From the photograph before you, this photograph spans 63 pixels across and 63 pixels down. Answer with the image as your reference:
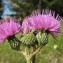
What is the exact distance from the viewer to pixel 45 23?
2.21 m

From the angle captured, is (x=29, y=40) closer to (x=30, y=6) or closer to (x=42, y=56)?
(x=42, y=56)

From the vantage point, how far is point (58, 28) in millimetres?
2252

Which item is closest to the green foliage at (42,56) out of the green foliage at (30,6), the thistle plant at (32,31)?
the thistle plant at (32,31)

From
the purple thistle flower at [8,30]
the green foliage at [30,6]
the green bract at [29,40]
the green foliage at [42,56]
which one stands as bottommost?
the green foliage at [30,6]

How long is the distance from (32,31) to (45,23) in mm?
105

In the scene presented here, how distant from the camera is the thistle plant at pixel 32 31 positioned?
218 cm

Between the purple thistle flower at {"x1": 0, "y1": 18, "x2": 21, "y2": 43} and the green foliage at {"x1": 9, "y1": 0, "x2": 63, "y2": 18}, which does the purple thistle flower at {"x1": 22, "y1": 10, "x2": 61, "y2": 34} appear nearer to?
the purple thistle flower at {"x1": 0, "y1": 18, "x2": 21, "y2": 43}

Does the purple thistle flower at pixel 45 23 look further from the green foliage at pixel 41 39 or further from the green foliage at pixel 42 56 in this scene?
the green foliage at pixel 42 56

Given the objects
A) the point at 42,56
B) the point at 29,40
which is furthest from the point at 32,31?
the point at 42,56

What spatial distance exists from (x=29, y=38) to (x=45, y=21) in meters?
0.16

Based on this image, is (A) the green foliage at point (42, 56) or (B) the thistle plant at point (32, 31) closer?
(B) the thistle plant at point (32, 31)

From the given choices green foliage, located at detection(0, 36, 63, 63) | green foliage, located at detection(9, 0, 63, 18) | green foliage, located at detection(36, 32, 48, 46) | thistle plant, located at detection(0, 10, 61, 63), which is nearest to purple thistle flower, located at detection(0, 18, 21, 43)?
thistle plant, located at detection(0, 10, 61, 63)

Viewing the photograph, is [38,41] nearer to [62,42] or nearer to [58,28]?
[58,28]

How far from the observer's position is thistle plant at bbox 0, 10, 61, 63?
2184mm
